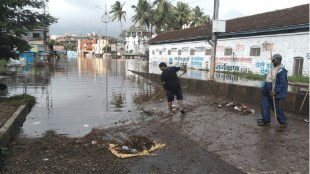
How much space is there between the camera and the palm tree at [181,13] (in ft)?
183

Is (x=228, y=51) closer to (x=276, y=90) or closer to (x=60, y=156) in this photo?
(x=276, y=90)

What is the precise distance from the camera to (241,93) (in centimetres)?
1124

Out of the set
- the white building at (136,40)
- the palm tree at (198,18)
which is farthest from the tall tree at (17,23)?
the white building at (136,40)

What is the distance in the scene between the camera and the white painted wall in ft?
56.7

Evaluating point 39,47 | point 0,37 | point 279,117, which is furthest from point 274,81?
point 39,47

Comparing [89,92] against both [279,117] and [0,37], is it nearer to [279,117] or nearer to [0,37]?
[0,37]

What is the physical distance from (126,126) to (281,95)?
382 centimetres

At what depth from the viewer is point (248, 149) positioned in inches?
218

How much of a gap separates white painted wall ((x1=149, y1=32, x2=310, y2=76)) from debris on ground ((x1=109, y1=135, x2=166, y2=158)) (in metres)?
13.6

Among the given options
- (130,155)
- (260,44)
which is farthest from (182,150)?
(260,44)

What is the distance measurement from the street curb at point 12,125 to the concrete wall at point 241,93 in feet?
24.6

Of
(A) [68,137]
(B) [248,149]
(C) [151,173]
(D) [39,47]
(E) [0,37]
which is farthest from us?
(D) [39,47]

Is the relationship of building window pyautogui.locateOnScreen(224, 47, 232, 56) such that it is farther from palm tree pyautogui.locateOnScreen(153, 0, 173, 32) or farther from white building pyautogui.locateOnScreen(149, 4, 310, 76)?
palm tree pyautogui.locateOnScreen(153, 0, 173, 32)

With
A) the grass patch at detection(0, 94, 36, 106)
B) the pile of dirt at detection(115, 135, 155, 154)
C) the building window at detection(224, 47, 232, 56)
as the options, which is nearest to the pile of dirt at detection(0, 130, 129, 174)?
the pile of dirt at detection(115, 135, 155, 154)
